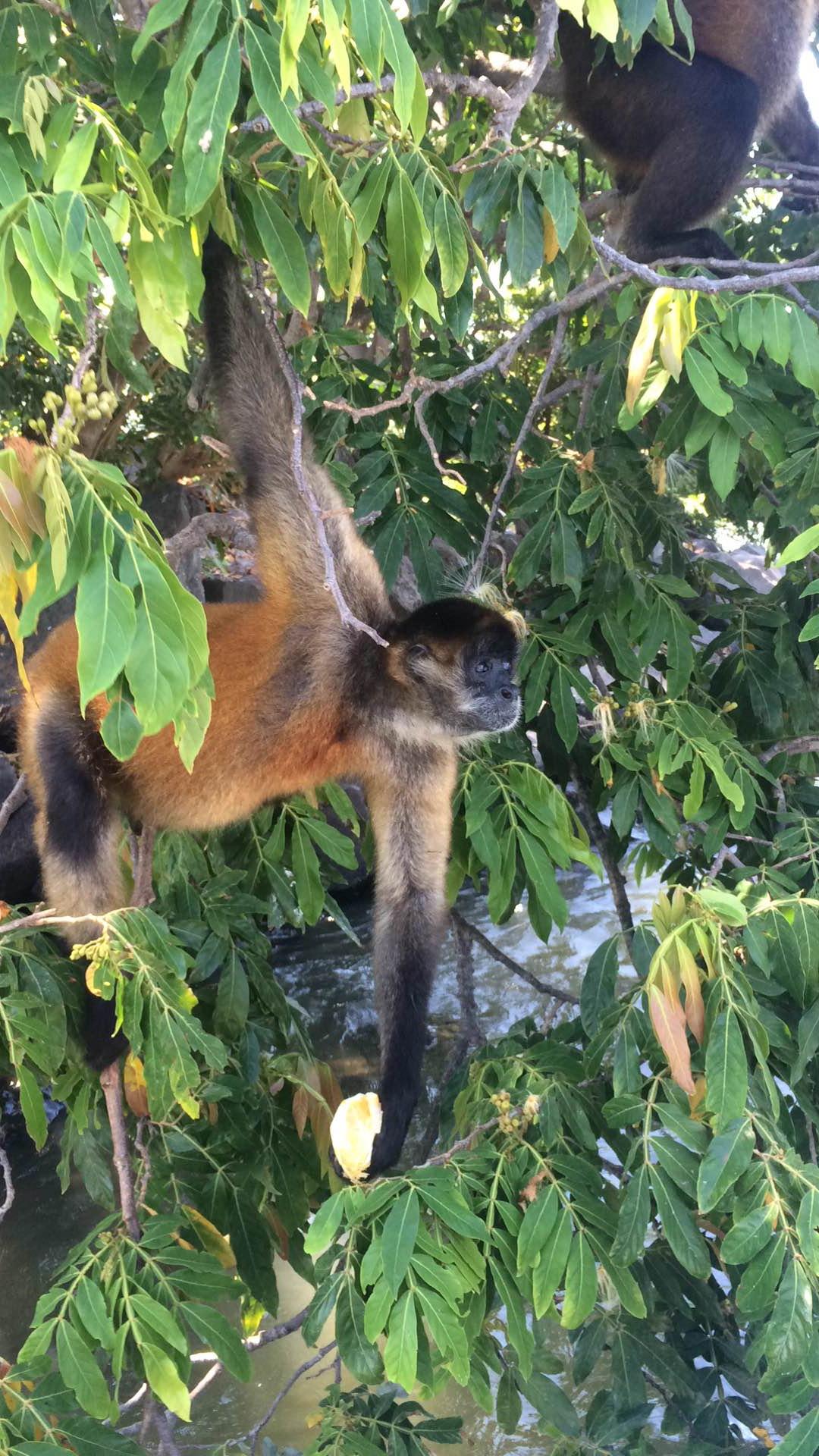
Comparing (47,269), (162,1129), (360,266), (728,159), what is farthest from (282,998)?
(728,159)

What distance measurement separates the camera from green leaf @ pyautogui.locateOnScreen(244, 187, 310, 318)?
179 centimetres

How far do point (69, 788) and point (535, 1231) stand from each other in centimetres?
135

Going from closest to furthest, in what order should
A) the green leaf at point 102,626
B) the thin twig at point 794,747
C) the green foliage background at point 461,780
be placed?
the green leaf at point 102,626, the green foliage background at point 461,780, the thin twig at point 794,747

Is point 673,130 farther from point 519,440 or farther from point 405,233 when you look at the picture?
point 405,233

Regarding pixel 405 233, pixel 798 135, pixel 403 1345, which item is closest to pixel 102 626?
pixel 405 233

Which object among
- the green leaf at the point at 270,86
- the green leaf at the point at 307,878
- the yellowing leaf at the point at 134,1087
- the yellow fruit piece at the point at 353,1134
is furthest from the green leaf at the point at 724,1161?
the green leaf at the point at 270,86

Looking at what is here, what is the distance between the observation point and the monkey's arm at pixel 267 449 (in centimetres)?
270

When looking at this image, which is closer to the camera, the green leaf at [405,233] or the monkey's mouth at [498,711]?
the green leaf at [405,233]


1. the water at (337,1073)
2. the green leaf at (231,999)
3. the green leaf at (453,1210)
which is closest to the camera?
the green leaf at (453,1210)

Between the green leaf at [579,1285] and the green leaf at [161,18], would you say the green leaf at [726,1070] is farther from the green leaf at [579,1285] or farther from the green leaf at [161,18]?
the green leaf at [161,18]

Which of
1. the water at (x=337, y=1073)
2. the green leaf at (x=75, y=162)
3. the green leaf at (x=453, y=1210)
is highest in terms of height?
the green leaf at (x=75, y=162)

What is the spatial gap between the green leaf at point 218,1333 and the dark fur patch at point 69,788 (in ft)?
3.15

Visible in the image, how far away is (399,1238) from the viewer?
181cm

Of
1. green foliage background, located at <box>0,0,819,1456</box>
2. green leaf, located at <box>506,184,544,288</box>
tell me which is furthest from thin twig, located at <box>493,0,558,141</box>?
green leaf, located at <box>506,184,544,288</box>
